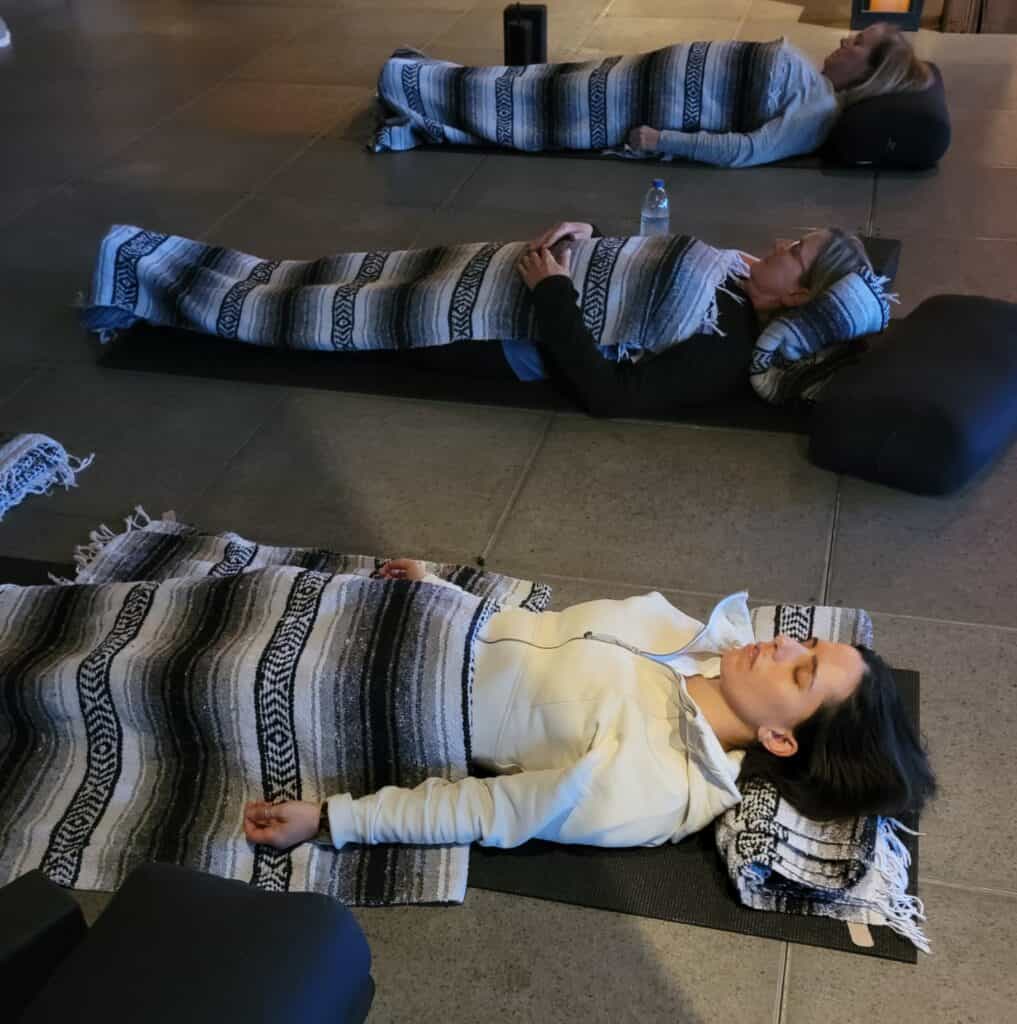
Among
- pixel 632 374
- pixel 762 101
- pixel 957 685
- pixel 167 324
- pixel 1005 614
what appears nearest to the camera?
pixel 957 685

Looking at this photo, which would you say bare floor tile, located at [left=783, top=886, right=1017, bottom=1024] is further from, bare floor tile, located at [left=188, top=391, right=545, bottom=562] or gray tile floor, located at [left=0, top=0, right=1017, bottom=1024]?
bare floor tile, located at [left=188, top=391, right=545, bottom=562]

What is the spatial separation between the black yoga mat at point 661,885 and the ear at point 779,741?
17cm

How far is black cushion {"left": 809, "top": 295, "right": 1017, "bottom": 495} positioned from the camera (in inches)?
82.7

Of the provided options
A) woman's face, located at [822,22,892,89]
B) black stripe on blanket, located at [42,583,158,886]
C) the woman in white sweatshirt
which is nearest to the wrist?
the woman in white sweatshirt

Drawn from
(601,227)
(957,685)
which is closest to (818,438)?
(957,685)

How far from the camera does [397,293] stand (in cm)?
257

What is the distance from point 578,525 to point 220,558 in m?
0.70

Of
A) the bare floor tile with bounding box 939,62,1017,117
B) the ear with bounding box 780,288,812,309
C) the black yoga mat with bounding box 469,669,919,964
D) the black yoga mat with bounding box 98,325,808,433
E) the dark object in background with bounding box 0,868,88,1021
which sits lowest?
the black yoga mat with bounding box 469,669,919,964

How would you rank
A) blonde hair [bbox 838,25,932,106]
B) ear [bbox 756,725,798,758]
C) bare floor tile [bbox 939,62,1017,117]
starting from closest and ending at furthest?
ear [bbox 756,725,798,758], blonde hair [bbox 838,25,932,106], bare floor tile [bbox 939,62,1017,117]

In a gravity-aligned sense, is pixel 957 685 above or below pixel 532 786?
below

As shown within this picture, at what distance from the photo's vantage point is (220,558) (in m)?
2.00

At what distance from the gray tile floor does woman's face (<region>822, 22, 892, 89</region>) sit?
0.40 metres

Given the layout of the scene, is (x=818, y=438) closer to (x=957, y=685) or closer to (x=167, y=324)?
(x=957, y=685)

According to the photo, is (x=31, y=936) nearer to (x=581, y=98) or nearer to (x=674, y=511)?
(x=674, y=511)
